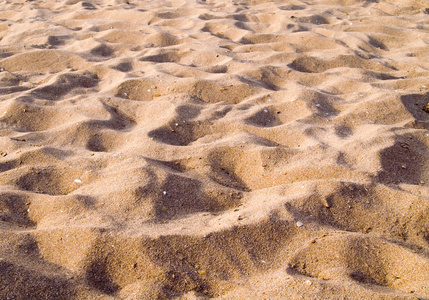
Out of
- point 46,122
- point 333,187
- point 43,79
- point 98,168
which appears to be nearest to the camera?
point 333,187

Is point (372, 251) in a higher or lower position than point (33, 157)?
lower

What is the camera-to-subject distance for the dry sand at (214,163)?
138 cm

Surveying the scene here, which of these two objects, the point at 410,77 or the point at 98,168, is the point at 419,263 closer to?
the point at 98,168

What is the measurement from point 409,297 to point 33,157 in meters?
1.75

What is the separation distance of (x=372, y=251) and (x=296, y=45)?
2.35m

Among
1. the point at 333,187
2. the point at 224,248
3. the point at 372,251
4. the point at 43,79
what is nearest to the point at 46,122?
the point at 43,79

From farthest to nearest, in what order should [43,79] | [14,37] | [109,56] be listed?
[14,37], [109,56], [43,79]

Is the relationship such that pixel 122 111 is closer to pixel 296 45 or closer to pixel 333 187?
pixel 333 187

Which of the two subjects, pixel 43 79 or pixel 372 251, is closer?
pixel 372 251

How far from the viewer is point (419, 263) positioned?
4.58 ft

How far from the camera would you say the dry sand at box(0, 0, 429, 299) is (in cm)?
138

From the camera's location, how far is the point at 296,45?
3439mm

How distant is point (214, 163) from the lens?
2000mm

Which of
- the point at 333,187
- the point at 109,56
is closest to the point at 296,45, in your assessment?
the point at 109,56
